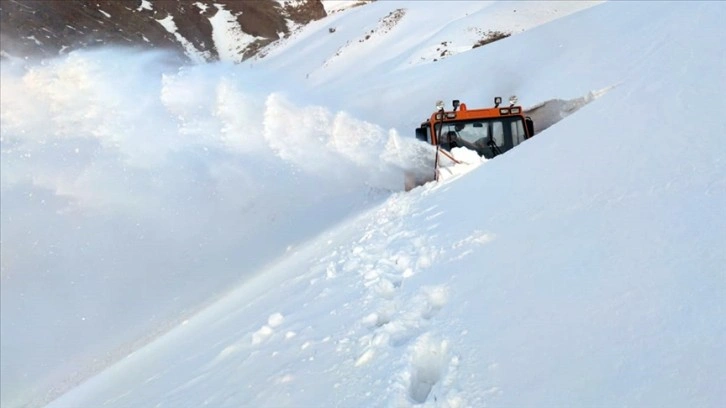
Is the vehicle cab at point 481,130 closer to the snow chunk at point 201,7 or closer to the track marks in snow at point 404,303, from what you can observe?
the track marks in snow at point 404,303

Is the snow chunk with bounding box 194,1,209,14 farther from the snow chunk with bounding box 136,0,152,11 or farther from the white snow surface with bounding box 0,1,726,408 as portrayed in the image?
the white snow surface with bounding box 0,1,726,408

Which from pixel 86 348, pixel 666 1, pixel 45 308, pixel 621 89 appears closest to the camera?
pixel 621 89

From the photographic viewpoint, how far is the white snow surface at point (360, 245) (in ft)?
10.0

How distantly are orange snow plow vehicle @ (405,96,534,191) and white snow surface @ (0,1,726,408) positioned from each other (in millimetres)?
351

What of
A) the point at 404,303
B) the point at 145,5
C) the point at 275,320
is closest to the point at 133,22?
the point at 145,5

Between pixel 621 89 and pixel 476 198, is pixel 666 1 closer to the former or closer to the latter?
pixel 621 89

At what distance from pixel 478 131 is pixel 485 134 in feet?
0.40

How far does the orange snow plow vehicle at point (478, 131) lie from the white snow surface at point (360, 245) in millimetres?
351

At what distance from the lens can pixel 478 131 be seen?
33.7 feet

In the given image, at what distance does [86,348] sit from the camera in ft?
27.8

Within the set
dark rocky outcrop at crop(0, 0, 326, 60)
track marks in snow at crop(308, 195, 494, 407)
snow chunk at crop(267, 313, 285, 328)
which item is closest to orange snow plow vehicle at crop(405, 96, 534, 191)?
track marks in snow at crop(308, 195, 494, 407)

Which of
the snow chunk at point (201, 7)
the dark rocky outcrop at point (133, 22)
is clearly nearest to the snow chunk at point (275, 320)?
the dark rocky outcrop at point (133, 22)

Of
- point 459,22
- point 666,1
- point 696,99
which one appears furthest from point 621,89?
point 459,22

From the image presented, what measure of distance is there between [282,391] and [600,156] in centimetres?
334
